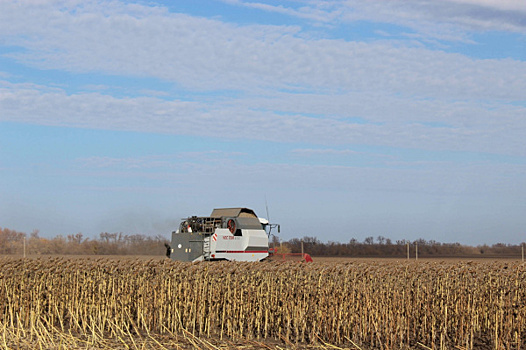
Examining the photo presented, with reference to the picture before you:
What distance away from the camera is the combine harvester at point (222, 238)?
26172mm

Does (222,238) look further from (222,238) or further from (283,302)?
(283,302)

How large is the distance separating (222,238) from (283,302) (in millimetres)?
11146

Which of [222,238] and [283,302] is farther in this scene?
[222,238]

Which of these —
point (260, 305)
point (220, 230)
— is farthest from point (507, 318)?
point (220, 230)

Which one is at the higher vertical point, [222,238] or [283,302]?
[222,238]

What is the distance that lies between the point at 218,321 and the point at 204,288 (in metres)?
0.91

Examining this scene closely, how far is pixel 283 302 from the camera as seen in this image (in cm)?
1530

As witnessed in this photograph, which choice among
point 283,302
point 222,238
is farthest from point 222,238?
point 283,302

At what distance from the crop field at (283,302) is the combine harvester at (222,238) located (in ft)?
28.6

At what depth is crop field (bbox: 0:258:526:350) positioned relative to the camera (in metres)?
14.8

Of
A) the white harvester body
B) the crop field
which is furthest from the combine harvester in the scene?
the crop field

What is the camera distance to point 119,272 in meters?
17.0

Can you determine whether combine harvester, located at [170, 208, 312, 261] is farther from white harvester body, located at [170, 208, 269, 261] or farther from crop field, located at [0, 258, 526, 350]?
crop field, located at [0, 258, 526, 350]

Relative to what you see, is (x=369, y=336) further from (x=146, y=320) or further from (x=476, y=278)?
(x=146, y=320)
